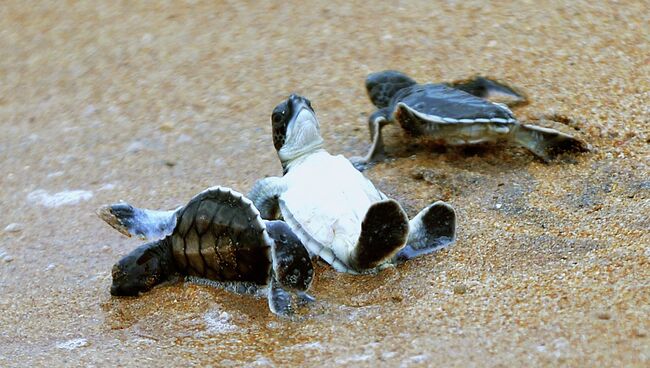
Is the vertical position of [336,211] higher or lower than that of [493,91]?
higher

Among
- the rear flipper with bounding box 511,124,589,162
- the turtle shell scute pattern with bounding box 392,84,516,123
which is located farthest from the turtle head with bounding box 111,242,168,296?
the rear flipper with bounding box 511,124,589,162

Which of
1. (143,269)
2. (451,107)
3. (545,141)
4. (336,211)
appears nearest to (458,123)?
(451,107)

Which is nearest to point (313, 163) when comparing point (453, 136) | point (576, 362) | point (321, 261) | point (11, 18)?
point (321, 261)

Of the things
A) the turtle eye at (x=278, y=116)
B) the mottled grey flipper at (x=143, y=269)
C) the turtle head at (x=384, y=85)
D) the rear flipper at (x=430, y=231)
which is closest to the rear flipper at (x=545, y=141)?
the turtle head at (x=384, y=85)

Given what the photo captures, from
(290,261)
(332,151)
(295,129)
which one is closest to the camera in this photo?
(290,261)

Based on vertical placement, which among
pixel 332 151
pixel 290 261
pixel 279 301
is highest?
pixel 290 261

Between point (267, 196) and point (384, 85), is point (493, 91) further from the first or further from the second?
point (267, 196)

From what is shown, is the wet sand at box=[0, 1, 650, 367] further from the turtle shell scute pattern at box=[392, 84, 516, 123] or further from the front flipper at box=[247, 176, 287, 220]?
the front flipper at box=[247, 176, 287, 220]

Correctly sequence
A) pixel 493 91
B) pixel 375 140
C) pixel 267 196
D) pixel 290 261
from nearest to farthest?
pixel 290 261 < pixel 267 196 < pixel 375 140 < pixel 493 91
